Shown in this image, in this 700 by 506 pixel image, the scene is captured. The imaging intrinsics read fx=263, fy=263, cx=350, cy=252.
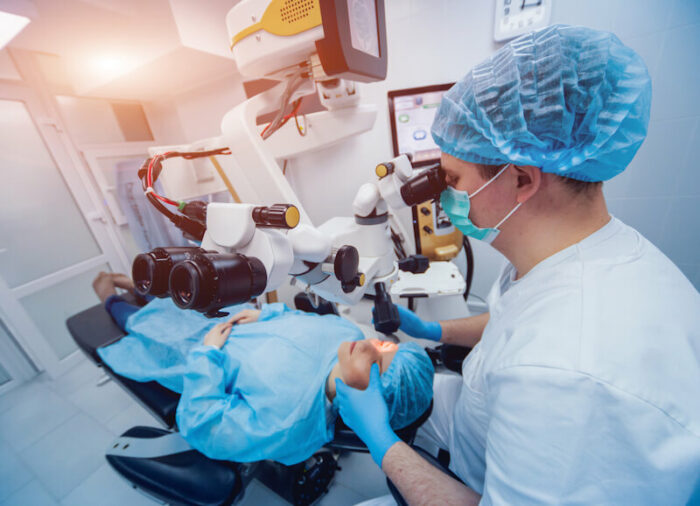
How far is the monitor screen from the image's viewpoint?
64.3 inches

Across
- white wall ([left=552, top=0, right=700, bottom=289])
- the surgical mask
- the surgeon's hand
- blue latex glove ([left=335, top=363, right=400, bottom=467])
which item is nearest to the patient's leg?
the surgeon's hand

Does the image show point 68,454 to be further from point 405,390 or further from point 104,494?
point 405,390

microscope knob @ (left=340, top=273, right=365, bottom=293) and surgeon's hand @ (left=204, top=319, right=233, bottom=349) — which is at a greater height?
microscope knob @ (left=340, top=273, right=365, bottom=293)

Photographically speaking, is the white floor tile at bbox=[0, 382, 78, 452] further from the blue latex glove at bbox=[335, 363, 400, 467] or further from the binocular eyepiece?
the binocular eyepiece

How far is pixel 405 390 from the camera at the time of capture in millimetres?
937

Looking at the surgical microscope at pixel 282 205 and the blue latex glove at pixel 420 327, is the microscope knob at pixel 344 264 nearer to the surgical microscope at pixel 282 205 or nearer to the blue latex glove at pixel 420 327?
the surgical microscope at pixel 282 205

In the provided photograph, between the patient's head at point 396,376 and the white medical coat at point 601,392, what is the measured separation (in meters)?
0.45

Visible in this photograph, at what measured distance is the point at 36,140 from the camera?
2035 mm

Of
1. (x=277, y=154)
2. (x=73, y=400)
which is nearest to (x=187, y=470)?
(x=277, y=154)

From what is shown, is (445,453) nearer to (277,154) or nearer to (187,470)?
(187,470)

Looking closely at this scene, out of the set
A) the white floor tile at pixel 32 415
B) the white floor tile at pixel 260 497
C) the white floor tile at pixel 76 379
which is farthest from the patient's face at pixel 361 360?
the white floor tile at pixel 76 379

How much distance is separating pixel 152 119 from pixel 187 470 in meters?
2.91

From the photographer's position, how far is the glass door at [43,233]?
1.93m

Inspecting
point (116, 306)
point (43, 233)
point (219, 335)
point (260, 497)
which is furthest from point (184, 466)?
point (43, 233)
